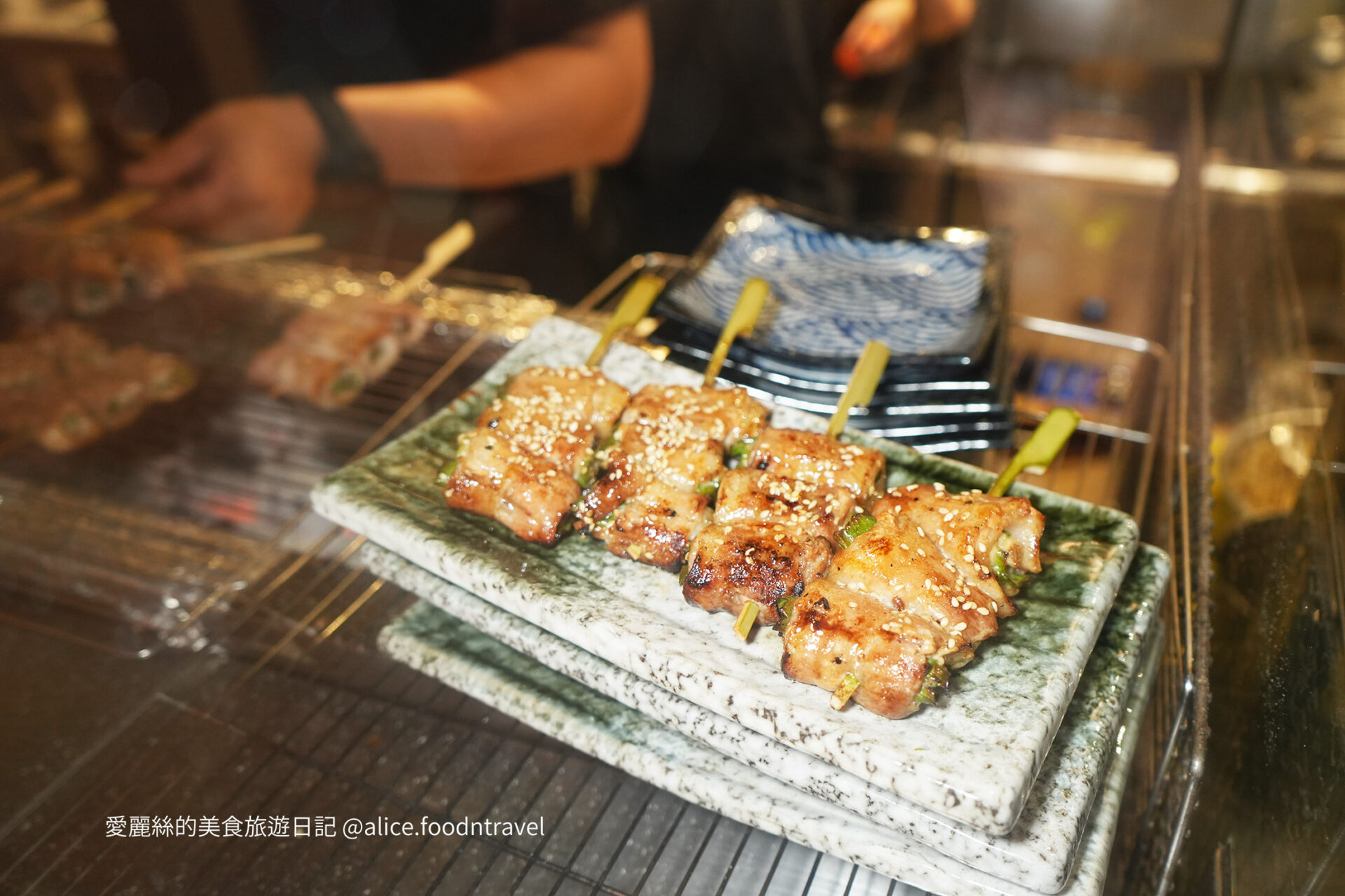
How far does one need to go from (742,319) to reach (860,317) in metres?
0.46

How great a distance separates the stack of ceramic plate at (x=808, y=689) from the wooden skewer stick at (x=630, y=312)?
473 mm

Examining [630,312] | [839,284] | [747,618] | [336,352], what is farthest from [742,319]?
[336,352]

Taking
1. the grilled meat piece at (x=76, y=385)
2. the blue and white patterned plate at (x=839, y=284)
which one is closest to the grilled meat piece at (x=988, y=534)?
the blue and white patterned plate at (x=839, y=284)

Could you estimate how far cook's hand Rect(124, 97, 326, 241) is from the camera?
365 centimetres

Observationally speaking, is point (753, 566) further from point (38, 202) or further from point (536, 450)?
point (38, 202)

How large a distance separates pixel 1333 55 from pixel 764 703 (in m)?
2.92

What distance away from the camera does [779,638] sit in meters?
1.57

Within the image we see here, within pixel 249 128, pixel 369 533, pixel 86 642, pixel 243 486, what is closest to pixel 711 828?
pixel 369 533

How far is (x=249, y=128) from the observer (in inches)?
143

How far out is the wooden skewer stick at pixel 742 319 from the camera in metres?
2.15

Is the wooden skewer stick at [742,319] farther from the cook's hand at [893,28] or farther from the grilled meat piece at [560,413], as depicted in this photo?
the cook's hand at [893,28]

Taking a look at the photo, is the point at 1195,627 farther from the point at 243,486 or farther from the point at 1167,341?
the point at 243,486

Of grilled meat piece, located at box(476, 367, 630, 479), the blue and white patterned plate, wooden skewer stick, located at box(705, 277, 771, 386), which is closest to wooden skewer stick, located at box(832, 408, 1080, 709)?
the blue and white patterned plate

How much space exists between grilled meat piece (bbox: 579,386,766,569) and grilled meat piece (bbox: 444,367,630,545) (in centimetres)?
6
